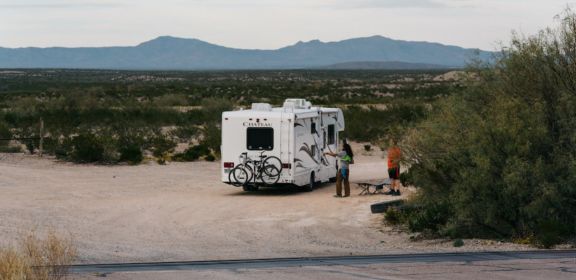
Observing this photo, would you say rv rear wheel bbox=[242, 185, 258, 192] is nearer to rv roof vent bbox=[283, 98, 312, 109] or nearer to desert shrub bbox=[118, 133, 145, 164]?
rv roof vent bbox=[283, 98, 312, 109]

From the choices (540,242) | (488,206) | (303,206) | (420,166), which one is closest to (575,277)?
(540,242)

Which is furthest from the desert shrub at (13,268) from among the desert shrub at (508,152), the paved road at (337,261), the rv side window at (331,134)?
the rv side window at (331,134)

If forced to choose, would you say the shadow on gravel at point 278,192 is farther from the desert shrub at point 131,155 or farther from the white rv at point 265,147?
the desert shrub at point 131,155

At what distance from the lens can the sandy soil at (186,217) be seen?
1592 cm

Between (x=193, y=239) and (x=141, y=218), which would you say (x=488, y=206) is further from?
(x=141, y=218)

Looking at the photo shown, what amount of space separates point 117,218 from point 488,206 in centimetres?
777

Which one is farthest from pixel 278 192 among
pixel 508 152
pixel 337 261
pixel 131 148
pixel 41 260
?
pixel 41 260

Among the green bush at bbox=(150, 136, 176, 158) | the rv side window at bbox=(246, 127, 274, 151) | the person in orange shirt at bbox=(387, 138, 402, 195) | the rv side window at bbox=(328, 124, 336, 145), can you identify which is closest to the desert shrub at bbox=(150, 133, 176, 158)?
the green bush at bbox=(150, 136, 176, 158)

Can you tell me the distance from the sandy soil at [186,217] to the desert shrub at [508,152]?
666mm

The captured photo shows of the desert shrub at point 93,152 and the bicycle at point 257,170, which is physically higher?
the bicycle at point 257,170

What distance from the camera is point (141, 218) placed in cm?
2008

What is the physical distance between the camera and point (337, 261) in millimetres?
14305

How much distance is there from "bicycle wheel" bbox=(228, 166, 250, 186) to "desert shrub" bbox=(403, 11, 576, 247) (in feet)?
20.0

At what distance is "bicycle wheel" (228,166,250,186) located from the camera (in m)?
23.5
